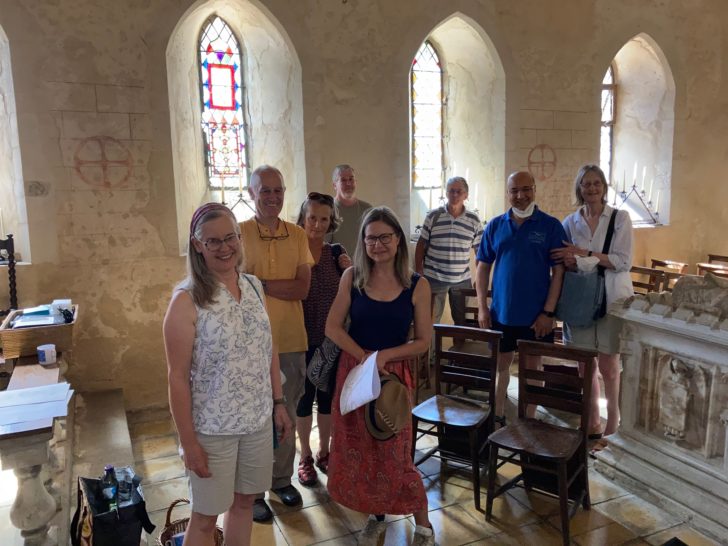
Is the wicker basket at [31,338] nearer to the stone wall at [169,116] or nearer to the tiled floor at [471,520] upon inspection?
the stone wall at [169,116]

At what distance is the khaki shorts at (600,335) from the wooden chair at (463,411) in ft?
2.28

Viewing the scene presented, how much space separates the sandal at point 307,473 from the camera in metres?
3.36

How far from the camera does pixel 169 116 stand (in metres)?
4.50

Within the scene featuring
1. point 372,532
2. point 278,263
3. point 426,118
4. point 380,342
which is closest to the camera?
point 380,342

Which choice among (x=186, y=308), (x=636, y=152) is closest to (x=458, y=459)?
(x=186, y=308)

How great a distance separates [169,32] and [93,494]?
3.42 meters

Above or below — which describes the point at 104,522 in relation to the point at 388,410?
below

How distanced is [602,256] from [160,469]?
122 inches

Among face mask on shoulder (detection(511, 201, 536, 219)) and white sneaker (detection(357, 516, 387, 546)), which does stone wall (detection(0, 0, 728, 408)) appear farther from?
white sneaker (detection(357, 516, 387, 546))

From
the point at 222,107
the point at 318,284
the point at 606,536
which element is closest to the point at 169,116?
the point at 222,107

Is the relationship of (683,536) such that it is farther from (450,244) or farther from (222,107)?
(222,107)

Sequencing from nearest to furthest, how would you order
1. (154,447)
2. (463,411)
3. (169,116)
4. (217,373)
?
(217,373), (463,411), (154,447), (169,116)

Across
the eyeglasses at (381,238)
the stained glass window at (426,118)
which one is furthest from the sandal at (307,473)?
the stained glass window at (426,118)

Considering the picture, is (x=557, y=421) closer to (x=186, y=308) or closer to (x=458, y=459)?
(x=458, y=459)
